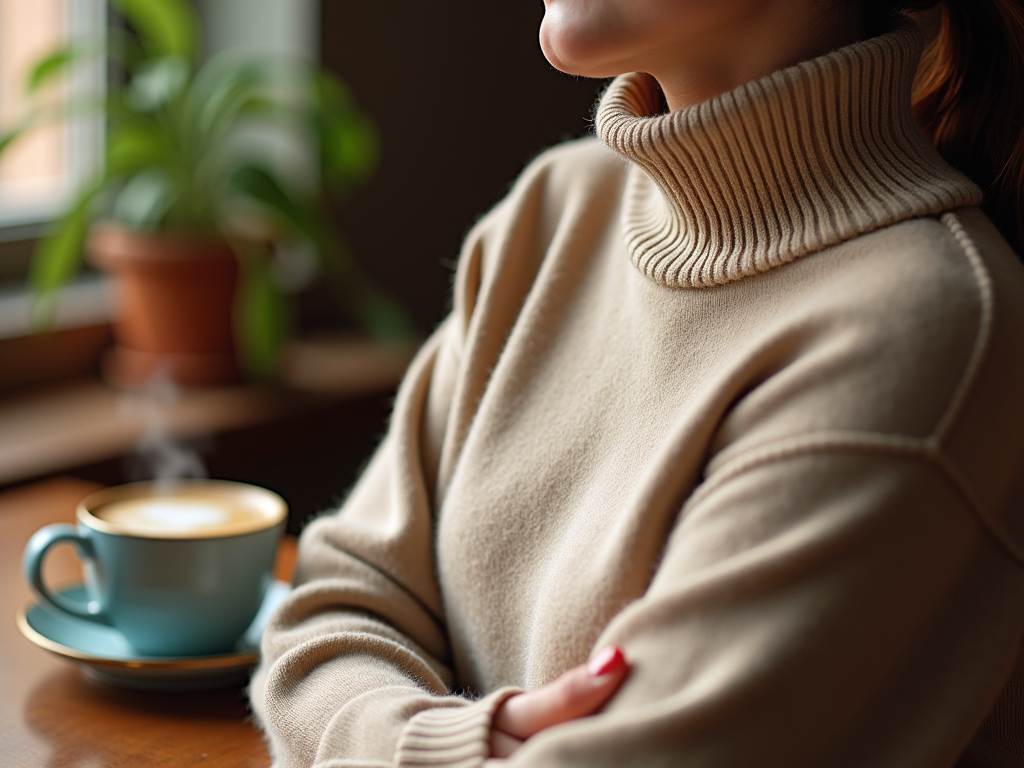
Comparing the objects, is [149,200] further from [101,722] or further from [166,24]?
[101,722]

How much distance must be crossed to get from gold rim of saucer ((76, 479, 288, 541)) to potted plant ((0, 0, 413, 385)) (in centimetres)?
81

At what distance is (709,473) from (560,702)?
136 millimetres

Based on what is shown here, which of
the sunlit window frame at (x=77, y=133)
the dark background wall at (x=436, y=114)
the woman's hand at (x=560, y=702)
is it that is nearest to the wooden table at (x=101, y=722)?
the woman's hand at (x=560, y=702)

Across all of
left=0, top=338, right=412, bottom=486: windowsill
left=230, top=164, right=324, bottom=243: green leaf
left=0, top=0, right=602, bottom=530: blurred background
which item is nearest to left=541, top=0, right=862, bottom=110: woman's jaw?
left=0, top=0, right=602, bottom=530: blurred background

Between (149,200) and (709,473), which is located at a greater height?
(709,473)

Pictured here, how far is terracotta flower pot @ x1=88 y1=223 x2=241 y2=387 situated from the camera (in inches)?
66.9

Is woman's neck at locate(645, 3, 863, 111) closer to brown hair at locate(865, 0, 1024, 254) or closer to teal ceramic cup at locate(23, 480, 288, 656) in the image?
brown hair at locate(865, 0, 1024, 254)

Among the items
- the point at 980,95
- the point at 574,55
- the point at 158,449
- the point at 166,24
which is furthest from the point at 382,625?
the point at 166,24

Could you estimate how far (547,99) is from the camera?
2.49m

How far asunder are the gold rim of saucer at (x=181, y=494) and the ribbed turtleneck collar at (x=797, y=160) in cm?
34

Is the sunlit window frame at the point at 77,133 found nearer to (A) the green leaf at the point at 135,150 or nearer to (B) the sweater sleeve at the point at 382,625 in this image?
(A) the green leaf at the point at 135,150

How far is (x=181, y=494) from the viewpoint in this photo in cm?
91

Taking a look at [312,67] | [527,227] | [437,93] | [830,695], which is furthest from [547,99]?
[830,695]

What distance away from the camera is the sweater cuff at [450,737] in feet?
1.93
